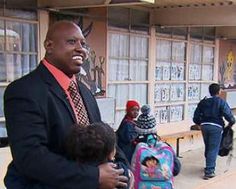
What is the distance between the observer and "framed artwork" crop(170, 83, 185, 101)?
28.4 ft

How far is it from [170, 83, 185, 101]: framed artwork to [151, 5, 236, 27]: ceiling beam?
1.54m

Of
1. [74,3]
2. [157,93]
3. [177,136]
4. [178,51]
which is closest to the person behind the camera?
[74,3]

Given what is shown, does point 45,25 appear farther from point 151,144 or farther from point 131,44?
point 151,144

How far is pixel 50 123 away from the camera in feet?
5.31

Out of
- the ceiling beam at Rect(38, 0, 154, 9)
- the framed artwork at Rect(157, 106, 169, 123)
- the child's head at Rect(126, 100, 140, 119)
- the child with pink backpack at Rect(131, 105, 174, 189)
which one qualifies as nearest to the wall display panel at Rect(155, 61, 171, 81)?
the framed artwork at Rect(157, 106, 169, 123)

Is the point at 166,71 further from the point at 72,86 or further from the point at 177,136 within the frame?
the point at 72,86

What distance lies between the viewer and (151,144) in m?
3.81

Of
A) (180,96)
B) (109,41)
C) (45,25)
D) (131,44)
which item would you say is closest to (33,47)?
(45,25)

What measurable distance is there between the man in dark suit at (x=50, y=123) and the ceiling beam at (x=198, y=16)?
584 cm

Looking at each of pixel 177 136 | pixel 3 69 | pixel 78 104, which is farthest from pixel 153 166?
pixel 177 136

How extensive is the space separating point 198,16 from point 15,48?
132 inches

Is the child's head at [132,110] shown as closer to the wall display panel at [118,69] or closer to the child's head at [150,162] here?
the child's head at [150,162]

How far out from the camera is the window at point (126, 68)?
711cm

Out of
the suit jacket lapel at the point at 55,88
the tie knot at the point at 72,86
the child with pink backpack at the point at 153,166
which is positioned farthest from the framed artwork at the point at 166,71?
the suit jacket lapel at the point at 55,88
